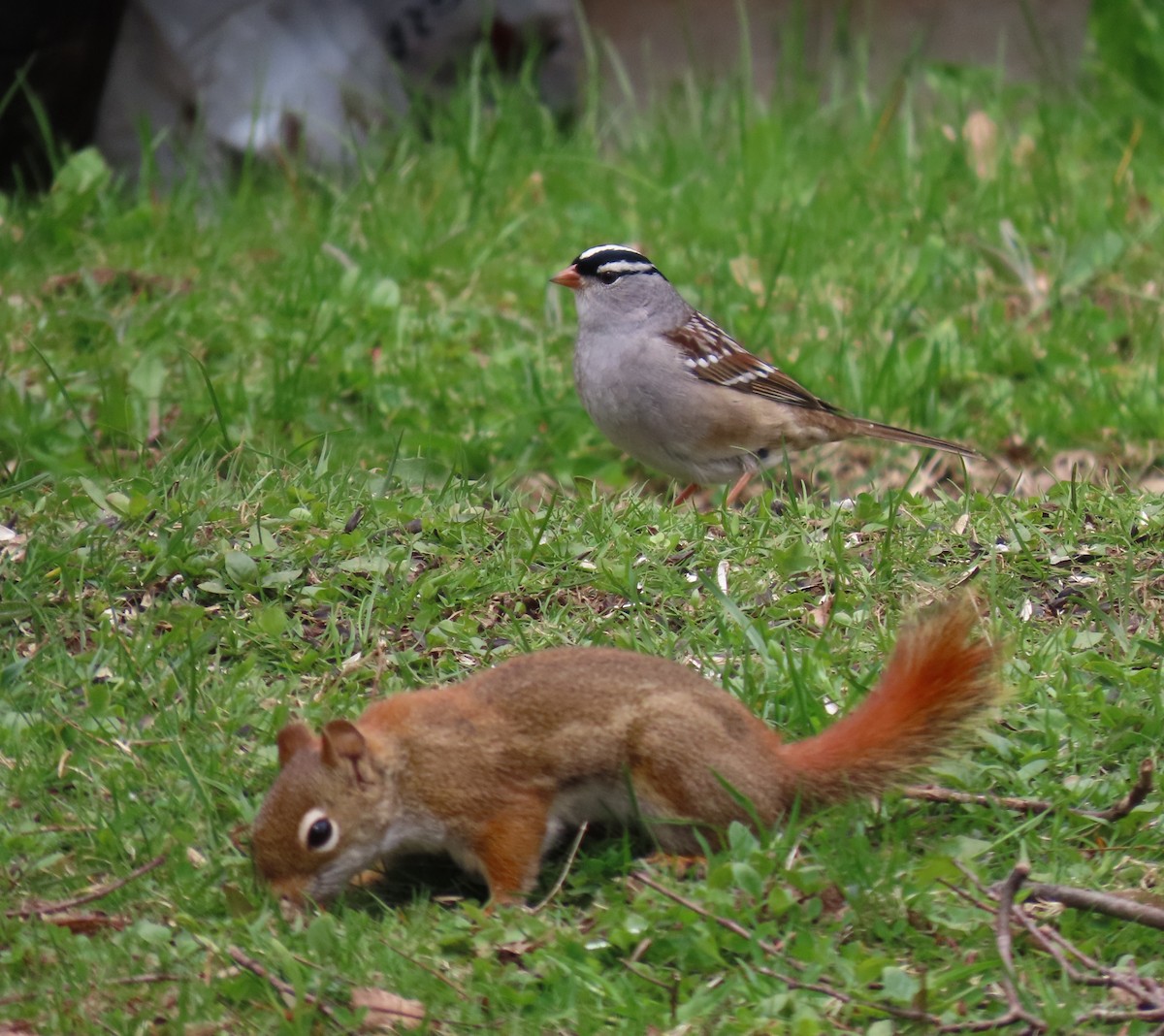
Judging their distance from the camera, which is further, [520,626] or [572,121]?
[572,121]

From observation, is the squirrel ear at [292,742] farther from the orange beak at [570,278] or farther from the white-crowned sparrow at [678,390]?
the orange beak at [570,278]

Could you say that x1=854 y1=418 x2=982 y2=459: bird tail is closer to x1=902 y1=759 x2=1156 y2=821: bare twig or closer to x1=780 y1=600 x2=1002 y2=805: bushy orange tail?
x1=902 y1=759 x2=1156 y2=821: bare twig

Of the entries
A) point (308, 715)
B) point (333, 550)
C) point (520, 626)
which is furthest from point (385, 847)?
point (333, 550)

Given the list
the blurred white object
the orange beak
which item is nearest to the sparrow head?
the orange beak

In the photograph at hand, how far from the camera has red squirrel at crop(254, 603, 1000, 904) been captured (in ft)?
10.9

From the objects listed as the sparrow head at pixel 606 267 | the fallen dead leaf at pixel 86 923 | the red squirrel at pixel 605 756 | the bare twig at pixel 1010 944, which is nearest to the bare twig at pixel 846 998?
the bare twig at pixel 1010 944

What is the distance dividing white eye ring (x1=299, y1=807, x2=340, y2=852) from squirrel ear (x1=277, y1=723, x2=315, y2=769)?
14 cm

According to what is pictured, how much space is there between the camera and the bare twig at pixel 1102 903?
311cm

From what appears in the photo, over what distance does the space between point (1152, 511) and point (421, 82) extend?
579 cm

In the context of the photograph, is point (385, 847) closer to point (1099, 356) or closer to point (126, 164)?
point (1099, 356)

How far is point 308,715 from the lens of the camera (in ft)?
12.8

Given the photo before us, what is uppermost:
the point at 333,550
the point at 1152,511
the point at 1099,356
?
the point at 333,550

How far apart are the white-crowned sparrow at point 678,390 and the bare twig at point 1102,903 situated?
279 centimetres

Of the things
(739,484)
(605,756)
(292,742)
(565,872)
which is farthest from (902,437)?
(292,742)
